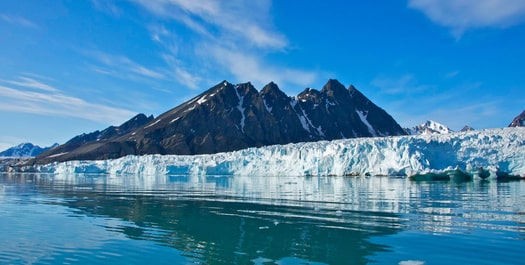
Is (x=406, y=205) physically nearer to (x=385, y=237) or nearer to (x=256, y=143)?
(x=385, y=237)

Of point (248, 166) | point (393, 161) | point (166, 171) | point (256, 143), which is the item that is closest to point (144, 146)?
point (256, 143)

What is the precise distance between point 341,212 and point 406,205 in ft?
14.3

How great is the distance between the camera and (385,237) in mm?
11695

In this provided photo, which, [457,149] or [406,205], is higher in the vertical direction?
[457,149]

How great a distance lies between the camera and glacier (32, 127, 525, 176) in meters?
47.4

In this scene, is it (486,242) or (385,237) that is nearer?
(486,242)

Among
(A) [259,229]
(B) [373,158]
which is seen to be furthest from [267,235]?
(B) [373,158]

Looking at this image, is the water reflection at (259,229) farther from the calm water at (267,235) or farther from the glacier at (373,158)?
the glacier at (373,158)

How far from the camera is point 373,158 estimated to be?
56.8m

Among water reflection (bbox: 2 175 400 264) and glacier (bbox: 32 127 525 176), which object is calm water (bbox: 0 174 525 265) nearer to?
water reflection (bbox: 2 175 400 264)

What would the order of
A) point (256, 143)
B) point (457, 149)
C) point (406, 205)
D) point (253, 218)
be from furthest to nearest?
point (256, 143) → point (457, 149) → point (406, 205) → point (253, 218)

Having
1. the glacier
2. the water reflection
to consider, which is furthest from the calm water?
the glacier

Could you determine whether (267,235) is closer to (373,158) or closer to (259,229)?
(259,229)

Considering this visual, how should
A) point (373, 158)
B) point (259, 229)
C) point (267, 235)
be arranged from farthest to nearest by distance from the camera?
point (373, 158), point (259, 229), point (267, 235)
